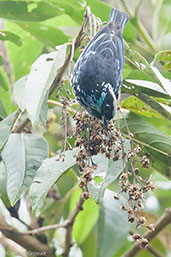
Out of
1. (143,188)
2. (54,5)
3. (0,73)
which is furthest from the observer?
(0,73)

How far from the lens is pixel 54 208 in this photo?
2.64 meters

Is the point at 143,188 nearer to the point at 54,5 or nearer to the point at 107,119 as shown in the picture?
the point at 107,119

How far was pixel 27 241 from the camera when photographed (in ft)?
7.80

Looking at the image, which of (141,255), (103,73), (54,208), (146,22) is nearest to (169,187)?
(141,255)

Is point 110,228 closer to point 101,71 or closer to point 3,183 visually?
point 3,183

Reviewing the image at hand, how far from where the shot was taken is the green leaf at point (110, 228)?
237 centimetres

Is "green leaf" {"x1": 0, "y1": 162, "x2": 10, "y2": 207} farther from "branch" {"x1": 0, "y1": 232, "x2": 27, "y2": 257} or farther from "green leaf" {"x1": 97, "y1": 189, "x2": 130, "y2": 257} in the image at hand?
"green leaf" {"x1": 97, "y1": 189, "x2": 130, "y2": 257}

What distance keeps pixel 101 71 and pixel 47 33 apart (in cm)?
58

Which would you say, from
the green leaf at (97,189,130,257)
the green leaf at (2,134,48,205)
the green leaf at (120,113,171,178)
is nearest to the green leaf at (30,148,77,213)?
the green leaf at (2,134,48,205)

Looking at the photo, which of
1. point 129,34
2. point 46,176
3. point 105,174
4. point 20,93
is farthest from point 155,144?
point 129,34

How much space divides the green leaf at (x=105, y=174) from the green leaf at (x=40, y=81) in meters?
0.28

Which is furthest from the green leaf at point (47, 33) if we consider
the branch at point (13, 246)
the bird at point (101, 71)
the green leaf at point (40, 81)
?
the branch at point (13, 246)

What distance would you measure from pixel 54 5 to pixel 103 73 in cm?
48

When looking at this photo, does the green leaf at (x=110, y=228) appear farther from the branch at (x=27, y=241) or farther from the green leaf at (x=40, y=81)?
the green leaf at (x=40, y=81)
